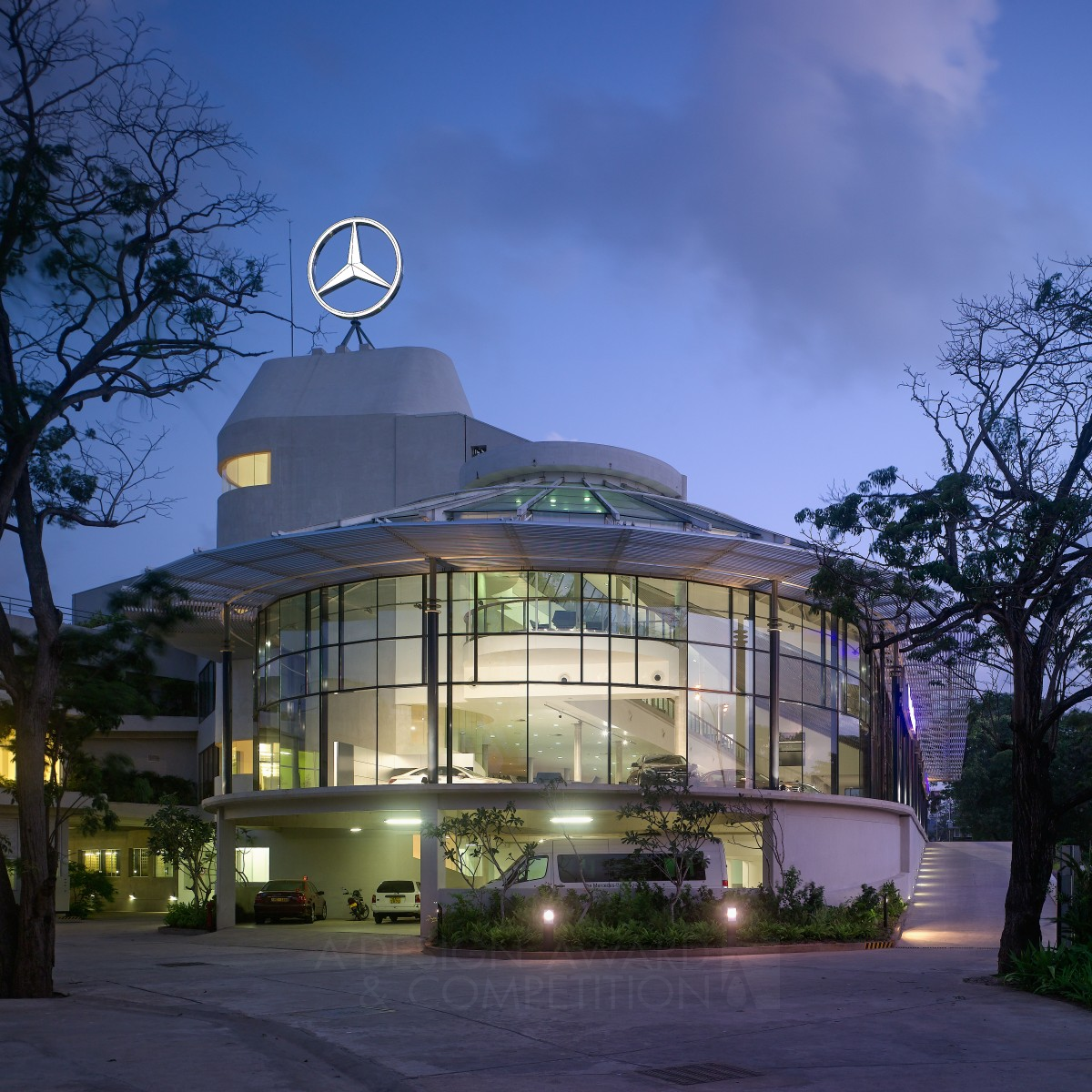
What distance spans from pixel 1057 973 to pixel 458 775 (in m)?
17.5

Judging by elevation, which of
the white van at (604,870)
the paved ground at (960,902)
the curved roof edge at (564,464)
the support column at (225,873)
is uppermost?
the curved roof edge at (564,464)

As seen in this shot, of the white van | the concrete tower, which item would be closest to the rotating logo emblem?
the concrete tower

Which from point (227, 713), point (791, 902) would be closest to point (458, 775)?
point (227, 713)

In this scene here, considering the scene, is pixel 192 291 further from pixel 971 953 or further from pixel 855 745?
pixel 855 745

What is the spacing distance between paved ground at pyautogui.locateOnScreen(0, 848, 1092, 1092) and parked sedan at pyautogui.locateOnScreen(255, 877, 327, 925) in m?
13.0

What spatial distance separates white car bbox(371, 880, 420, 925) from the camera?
34.9 meters

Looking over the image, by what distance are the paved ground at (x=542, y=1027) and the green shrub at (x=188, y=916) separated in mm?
11525

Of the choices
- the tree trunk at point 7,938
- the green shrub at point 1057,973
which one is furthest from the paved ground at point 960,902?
the tree trunk at point 7,938

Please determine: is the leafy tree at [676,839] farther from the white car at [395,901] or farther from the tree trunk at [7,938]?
the white car at [395,901]

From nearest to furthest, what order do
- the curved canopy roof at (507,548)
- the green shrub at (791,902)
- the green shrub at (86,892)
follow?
the green shrub at (791,902) → the curved canopy roof at (507,548) → the green shrub at (86,892)

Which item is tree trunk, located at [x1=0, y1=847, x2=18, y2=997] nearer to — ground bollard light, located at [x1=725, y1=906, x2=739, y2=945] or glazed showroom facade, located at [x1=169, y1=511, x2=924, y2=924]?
ground bollard light, located at [x1=725, y1=906, x2=739, y2=945]

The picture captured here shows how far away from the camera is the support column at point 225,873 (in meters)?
32.5

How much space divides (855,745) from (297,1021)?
24962 mm

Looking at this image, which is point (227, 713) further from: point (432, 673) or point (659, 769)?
point (659, 769)
